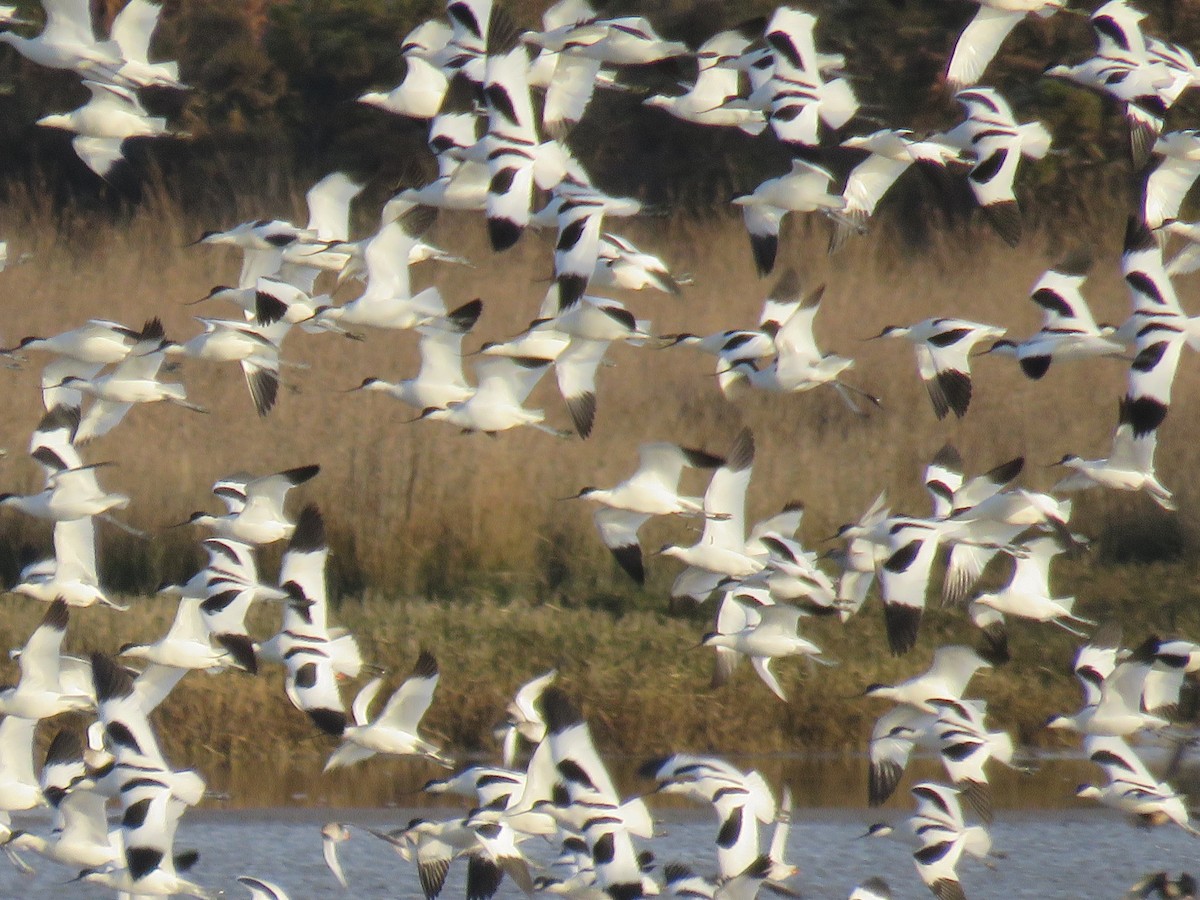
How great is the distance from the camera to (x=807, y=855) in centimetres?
832

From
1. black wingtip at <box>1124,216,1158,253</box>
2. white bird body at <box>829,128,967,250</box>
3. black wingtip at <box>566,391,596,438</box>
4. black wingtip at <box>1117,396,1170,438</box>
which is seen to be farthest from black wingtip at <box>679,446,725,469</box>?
black wingtip at <box>1124,216,1158,253</box>

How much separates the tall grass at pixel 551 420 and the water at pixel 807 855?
2.62m

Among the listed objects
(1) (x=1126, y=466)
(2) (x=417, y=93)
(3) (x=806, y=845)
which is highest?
(2) (x=417, y=93)

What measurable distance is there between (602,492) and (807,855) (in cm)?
158

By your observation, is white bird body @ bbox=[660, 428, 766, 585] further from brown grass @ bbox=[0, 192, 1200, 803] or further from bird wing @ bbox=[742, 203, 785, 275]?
brown grass @ bbox=[0, 192, 1200, 803]

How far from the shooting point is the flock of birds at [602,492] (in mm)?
6832

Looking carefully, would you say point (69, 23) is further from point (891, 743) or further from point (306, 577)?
point (891, 743)

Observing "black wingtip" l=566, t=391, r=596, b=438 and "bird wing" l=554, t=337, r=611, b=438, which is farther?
"bird wing" l=554, t=337, r=611, b=438

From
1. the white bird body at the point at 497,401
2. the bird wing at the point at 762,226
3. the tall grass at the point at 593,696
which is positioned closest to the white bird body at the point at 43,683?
the white bird body at the point at 497,401

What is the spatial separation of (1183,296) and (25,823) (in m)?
8.38

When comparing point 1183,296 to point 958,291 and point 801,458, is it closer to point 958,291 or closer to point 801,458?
point 958,291

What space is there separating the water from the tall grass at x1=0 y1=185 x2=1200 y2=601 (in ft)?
8.60

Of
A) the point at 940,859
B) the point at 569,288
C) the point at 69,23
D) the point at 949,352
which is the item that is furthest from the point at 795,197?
the point at 69,23

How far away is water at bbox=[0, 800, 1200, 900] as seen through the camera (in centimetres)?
804
